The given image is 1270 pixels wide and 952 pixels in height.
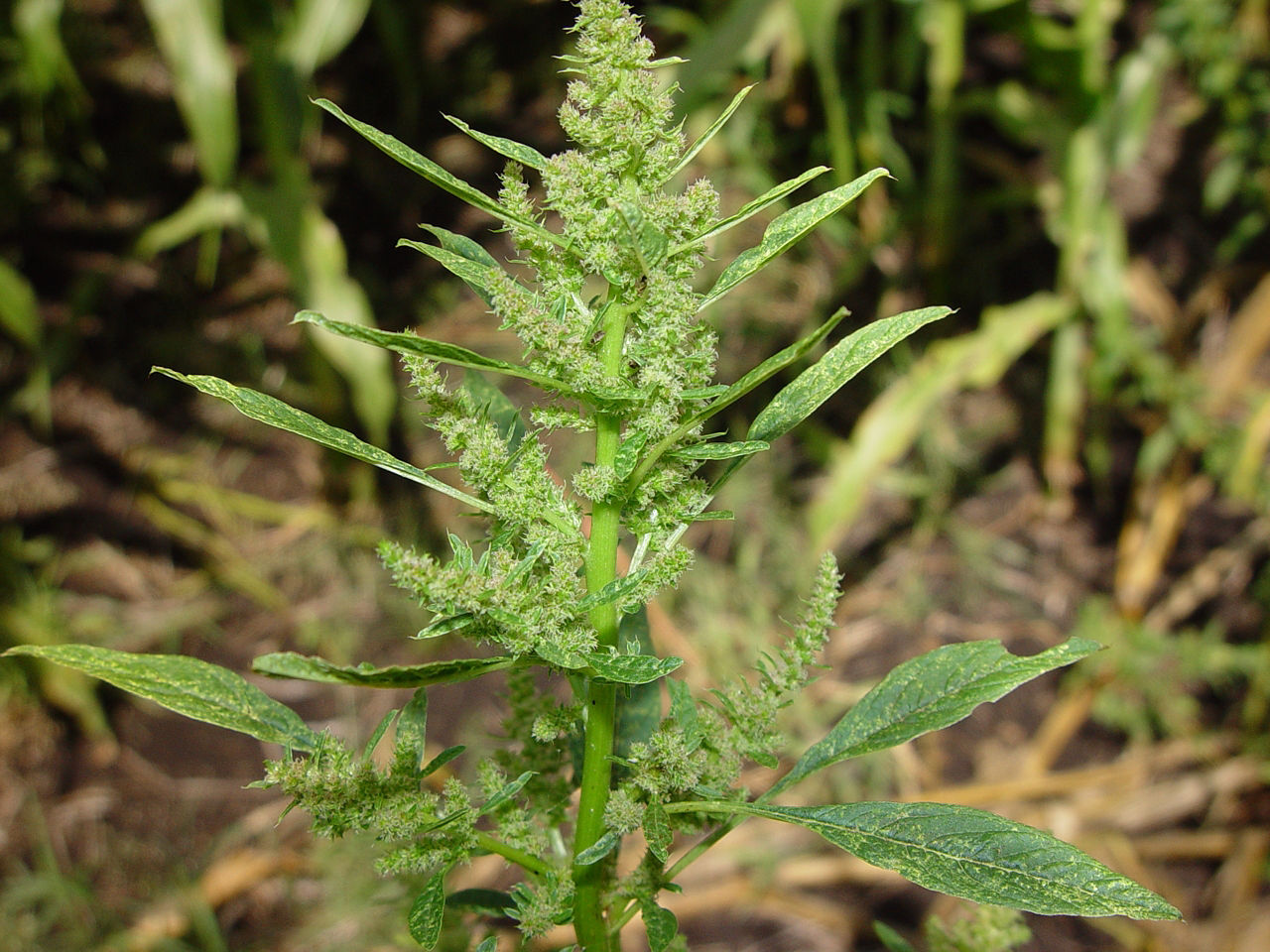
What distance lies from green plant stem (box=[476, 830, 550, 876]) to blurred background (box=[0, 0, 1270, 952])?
110cm

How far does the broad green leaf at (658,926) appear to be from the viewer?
0.43m

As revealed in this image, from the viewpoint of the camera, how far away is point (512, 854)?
1.54 feet

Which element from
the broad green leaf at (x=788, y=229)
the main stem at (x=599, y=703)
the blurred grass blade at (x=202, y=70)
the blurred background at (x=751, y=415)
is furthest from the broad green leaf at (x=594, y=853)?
the blurred grass blade at (x=202, y=70)

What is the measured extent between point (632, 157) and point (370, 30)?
2004mm

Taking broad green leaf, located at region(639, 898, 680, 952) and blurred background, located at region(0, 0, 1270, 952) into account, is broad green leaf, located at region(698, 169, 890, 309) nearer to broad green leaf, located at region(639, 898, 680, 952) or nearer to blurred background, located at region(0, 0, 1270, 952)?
broad green leaf, located at region(639, 898, 680, 952)

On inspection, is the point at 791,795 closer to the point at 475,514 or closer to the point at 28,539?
the point at 475,514

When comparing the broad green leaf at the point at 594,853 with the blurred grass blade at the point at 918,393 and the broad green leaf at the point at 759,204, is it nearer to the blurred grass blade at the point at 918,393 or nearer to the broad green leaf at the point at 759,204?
the broad green leaf at the point at 759,204

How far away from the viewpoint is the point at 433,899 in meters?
0.43

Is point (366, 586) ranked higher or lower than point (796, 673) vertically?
lower

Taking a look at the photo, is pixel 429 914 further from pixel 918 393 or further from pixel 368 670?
pixel 918 393

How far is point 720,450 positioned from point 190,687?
0.93 feet

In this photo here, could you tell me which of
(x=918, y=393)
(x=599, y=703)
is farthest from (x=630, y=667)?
(x=918, y=393)

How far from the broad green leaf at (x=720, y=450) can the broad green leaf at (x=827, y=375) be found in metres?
0.03

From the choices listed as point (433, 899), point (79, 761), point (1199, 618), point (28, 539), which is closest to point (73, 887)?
Result: point (79, 761)
